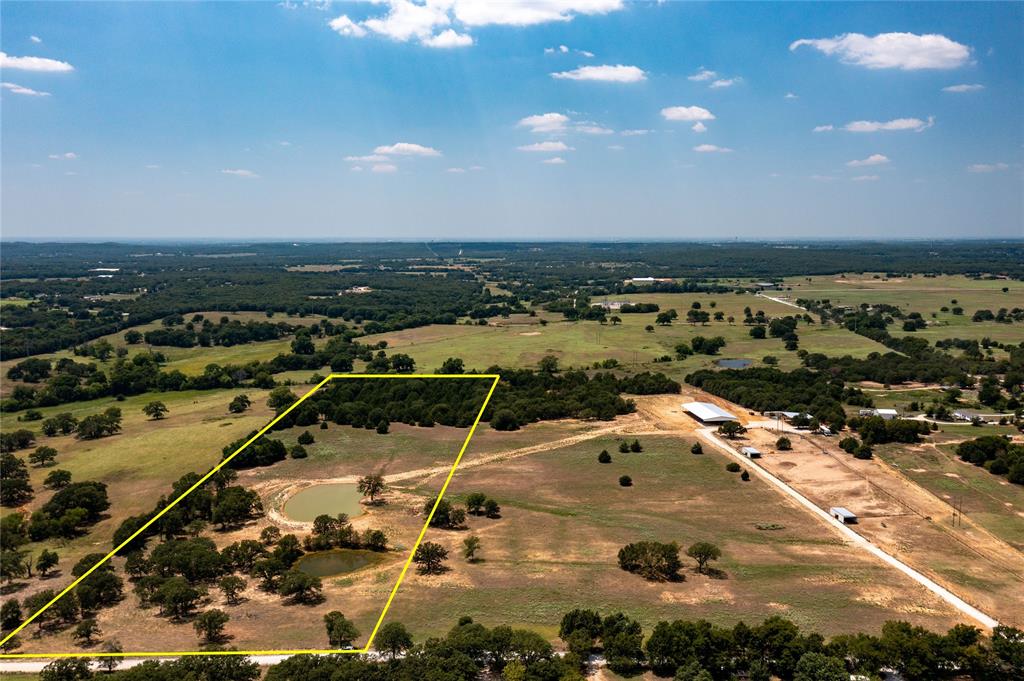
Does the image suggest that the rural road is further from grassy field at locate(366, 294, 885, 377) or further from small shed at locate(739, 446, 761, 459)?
grassy field at locate(366, 294, 885, 377)

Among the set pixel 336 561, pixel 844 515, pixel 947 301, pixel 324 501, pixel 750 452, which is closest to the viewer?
pixel 336 561

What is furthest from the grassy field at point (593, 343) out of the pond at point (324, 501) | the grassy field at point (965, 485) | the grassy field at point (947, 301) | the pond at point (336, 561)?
the pond at point (336, 561)

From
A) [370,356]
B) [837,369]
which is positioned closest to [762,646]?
[837,369]

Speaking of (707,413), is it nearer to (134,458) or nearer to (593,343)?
(593,343)

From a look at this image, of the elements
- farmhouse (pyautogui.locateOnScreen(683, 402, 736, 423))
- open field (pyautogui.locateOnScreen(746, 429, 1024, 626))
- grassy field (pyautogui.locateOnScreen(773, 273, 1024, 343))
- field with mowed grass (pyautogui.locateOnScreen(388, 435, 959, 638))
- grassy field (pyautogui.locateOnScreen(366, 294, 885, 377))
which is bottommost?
field with mowed grass (pyautogui.locateOnScreen(388, 435, 959, 638))

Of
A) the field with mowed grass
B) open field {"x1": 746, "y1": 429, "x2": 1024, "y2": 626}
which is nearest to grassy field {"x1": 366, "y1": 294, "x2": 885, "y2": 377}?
open field {"x1": 746, "y1": 429, "x2": 1024, "y2": 626}

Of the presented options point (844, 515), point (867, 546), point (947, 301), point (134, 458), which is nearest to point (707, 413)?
point (844, 515)
